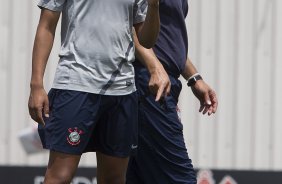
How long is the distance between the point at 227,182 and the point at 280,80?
725mm

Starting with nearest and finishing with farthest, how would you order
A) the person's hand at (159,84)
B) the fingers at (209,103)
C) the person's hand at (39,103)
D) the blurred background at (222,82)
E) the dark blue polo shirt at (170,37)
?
the person's hand at (39,103)
the person's hand at (159,84)
the dark blue polo shirt at (170,37)
the fingers at (209,103)
the blurred background at (222,82)

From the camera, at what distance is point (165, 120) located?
4.55 meters

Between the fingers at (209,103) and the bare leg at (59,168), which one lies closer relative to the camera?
the bare leg at (59,168)

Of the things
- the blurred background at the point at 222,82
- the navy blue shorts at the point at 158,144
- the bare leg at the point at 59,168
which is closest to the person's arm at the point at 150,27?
the navy blue shorts at the point at 158,144

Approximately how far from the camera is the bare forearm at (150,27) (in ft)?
12.7

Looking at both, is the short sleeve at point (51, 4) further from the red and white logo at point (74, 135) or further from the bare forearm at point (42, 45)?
the red and white logo at point (74, 135)

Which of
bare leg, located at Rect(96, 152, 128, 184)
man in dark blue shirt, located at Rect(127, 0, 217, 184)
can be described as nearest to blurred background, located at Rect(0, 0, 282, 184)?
man in dark blue shirt, located at Rect(127, 0, 217, 184)

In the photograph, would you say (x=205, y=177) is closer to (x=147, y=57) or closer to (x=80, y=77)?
(x=147, y=57)

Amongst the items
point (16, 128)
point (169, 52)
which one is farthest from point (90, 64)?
point (16, 128)

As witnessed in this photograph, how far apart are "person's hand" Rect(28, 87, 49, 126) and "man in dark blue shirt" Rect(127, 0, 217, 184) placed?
2.41 ft

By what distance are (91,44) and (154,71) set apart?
0.35 m

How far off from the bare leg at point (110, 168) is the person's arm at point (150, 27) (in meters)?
0.49

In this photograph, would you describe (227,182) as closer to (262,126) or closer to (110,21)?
(262,126)

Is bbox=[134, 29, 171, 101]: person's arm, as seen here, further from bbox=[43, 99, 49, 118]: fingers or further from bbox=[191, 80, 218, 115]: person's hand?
bbox=[191, 80, 218, 115]: person's hand
